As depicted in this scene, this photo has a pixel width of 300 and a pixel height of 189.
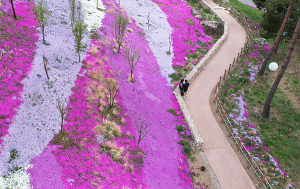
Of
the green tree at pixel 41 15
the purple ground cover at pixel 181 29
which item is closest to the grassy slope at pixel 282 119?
the purple ground cover at pixel 181 29

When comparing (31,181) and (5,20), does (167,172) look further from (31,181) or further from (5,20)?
(5,20)

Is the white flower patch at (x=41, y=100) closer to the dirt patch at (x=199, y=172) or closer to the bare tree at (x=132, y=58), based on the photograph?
the bare tree at (x=132, y=58)

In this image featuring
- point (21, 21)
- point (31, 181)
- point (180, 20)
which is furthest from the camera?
point (180, 20)

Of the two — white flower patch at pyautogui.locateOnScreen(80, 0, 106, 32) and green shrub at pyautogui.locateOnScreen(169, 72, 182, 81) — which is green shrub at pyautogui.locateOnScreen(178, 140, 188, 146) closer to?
green shrub at pyautogui.locateOnScreen(169, 72, 182, 81)

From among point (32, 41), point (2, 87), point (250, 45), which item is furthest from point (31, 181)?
point (250, 45)

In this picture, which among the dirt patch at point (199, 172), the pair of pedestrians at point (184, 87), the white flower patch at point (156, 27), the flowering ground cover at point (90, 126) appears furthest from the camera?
the white flower patch at point (156, 27)

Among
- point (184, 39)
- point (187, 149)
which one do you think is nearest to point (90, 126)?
point (187, 149)

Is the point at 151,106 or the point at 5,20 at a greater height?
the point at 5,20
